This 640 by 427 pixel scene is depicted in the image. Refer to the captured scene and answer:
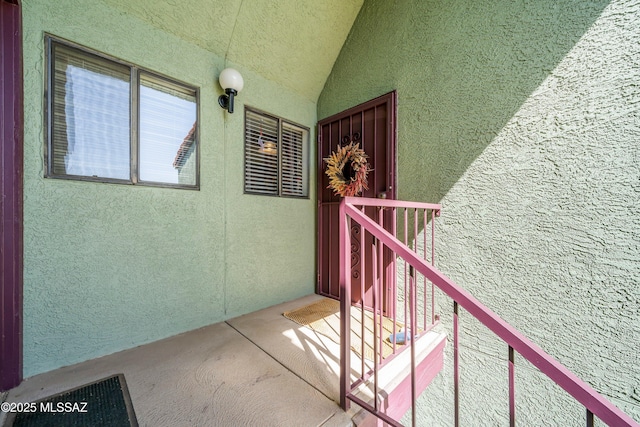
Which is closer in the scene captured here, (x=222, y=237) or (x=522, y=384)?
(x=522, y=384)

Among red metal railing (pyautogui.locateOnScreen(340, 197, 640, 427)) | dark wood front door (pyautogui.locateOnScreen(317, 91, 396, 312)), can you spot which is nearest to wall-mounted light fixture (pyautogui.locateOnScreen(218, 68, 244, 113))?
dark wood front door (pyautogui.locateOnScreen(317, 91, 396, 312))

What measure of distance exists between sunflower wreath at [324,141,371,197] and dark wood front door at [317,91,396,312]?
91 mm

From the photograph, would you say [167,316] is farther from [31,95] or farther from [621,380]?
[621,380]

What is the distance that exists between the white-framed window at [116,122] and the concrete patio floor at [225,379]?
1.47 m

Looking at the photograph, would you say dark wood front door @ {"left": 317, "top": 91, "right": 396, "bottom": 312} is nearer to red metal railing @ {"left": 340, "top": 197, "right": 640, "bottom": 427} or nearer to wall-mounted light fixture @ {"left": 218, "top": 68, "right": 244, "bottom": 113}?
red metal railing @ {"left": 340, "top": 197, "right": 640, "bottom": 427}

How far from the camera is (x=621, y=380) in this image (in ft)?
5.25

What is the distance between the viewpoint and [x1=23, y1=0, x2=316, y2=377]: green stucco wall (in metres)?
1.72

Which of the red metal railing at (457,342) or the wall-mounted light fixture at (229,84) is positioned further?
the wall-mounted light fixture at (229,84)

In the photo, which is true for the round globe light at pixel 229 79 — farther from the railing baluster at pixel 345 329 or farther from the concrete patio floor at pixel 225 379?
the concrete patio floor at pixel 225 379

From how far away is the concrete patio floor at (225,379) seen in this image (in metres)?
1.40

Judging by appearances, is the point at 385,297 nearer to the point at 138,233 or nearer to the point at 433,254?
the point at 433,254

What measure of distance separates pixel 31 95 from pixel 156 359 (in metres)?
2.16

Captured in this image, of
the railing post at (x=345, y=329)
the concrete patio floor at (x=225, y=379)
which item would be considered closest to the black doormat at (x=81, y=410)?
the concrete patio floor at (x=225, y=379)

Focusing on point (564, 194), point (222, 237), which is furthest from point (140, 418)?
point (564, 194)
